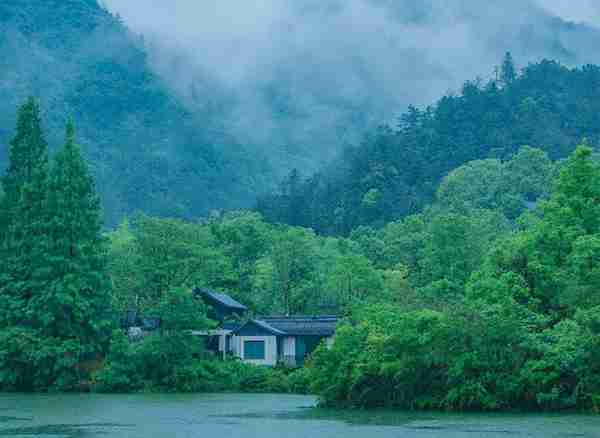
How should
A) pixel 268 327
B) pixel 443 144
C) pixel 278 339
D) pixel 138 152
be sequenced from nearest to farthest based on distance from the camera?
pixel 268 327 < pixel 278 339 < pixel 443 144 < pixel 138 152

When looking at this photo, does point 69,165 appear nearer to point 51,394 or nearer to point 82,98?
point 51,394

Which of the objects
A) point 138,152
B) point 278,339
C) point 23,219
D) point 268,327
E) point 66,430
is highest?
point 138,152

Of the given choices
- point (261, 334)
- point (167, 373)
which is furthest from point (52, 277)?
point (261, 334)

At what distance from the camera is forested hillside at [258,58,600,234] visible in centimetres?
12106

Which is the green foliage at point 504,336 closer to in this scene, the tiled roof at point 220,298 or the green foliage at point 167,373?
the green foliage at point 167,373

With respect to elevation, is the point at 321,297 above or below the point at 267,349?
above

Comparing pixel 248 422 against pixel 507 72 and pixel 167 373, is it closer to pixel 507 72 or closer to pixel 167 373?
pixel 167 373

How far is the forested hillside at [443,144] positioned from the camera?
121062 mm

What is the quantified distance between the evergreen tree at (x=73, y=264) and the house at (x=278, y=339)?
356 inches

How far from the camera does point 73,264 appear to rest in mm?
50906

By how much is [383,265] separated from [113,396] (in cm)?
→ 3497

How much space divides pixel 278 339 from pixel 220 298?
17.3ft

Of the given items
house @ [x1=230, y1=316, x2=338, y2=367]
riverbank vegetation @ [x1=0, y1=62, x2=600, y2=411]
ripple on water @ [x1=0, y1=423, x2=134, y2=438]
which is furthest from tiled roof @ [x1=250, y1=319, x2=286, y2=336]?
ripple on water @ [x1=0, y1=423, x2=134, y2=438]

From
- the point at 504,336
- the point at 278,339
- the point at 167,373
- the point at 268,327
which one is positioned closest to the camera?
the point at 504,336
